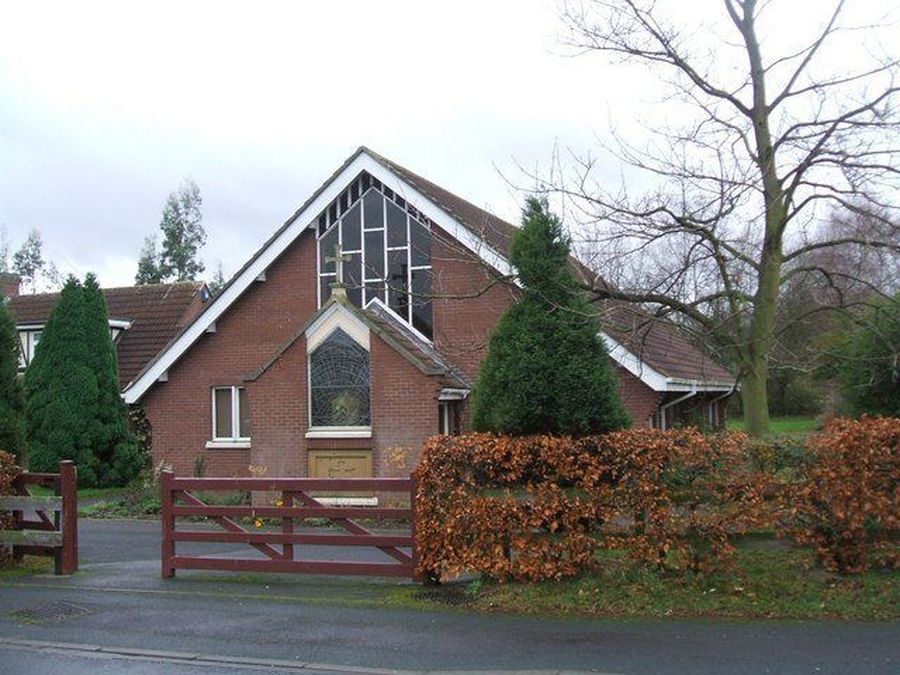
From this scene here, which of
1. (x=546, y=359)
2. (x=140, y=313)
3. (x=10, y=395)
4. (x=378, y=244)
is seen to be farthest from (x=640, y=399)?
(x=140, y=313)

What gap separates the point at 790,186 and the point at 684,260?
4.77 feet

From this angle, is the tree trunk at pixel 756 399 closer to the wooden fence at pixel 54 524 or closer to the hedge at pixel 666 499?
the hedge at pixel 666 499

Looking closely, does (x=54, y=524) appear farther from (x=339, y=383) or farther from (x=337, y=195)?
(x=337, y=195)

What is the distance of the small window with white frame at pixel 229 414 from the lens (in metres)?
21.7

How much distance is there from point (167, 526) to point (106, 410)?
16.6 metres

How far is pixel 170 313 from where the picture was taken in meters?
32.0

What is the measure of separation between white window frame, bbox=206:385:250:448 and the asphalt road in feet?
37.3

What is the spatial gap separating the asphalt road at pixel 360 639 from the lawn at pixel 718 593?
27cm

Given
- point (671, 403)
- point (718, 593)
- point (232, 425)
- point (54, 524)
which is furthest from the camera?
point (232, 425)

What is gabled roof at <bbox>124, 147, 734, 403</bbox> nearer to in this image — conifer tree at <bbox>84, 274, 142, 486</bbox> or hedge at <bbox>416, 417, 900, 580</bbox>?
conifer tree at <bbox>84, 274, 142, 486</bbox>

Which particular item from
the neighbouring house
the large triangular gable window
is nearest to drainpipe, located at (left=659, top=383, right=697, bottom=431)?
the neighbouring house

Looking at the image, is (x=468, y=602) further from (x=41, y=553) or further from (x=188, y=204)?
(x=188, y=204)

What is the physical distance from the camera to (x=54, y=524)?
11305 millimetres

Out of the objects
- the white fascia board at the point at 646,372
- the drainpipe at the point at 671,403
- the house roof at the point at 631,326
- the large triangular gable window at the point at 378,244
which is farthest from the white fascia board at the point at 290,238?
the drainpipe at the point at 671,403
